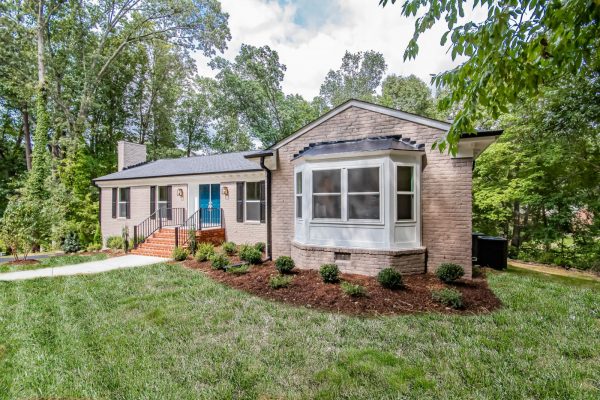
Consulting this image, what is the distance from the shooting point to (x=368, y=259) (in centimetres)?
707

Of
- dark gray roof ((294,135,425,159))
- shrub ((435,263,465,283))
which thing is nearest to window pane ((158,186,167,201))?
dark gray roof ((294,135,425,159))

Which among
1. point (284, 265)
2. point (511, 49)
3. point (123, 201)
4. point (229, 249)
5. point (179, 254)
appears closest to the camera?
point (511, 49)

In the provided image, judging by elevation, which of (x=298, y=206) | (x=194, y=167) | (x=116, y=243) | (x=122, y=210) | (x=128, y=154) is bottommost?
(x=116, y=243)

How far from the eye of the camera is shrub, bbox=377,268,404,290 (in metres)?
5.91

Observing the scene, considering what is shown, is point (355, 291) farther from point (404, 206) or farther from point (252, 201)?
point (252, 201)

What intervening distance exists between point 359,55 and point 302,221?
29736 millimetres

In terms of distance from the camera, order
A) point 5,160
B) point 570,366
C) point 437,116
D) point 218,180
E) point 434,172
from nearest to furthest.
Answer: point 570,366
point 434,172
point 218,180
point 5,160
point 437,116

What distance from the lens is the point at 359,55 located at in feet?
104

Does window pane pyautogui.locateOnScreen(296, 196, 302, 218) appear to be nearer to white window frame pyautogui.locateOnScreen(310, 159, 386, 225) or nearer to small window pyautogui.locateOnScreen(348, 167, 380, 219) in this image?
white window frame pyautogui.locateOnScreen(310, 159, 386, 225)

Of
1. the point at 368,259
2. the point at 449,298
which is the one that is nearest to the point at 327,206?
the point at 368,259

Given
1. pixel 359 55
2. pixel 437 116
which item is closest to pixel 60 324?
pixel 437 116

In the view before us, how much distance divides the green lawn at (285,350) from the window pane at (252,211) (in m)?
6.38

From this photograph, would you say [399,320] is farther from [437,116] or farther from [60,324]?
[437,116]

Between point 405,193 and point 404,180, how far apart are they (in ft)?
1.13
